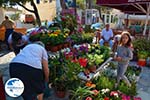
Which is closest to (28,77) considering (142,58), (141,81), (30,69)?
(30,69)

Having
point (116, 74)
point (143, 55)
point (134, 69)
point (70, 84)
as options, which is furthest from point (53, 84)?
point (143, 55)

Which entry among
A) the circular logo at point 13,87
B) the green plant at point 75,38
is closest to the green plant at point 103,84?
the circular logo at point 13,87

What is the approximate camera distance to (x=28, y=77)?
352 cm

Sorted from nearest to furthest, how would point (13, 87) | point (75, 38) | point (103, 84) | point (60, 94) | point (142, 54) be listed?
point (13, 87) → point (103, 84) → point (60, 94) → point (142, 54) → point (75, 38)

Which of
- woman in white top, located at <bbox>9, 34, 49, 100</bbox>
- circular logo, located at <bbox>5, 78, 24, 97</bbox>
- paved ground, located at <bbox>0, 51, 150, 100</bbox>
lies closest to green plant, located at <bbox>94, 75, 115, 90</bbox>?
paved ground, located at <bbox>0, 51, 150, 100</bbox>

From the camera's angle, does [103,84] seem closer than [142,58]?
Yes

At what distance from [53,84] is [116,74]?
1.56 m

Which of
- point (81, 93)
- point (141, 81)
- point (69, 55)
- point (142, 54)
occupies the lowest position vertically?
point (141, 81)

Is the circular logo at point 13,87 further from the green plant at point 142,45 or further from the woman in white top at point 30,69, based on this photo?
the green plant at point 142,45

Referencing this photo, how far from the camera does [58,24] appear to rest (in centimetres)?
1162

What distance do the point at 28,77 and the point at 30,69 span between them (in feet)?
0.39

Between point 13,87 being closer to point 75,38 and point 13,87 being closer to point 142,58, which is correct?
point 142,58

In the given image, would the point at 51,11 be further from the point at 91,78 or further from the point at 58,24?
the point at 91,78

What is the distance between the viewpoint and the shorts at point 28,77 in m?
3.50
